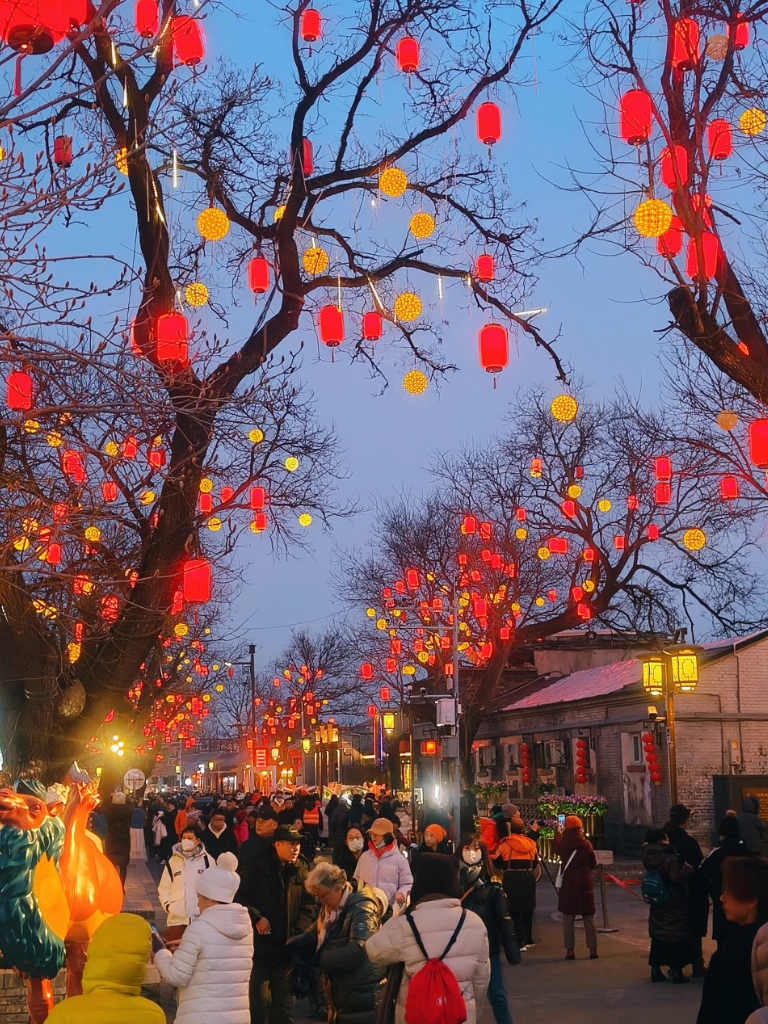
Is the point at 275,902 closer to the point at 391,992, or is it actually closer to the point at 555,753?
the point at 391,992

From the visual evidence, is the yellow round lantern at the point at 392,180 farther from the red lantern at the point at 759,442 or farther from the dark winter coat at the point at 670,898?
the dark winter coat at the point at 670,898

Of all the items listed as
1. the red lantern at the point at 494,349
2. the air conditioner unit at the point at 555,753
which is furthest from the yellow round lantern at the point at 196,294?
the air conditioner unit at the point at 555,753

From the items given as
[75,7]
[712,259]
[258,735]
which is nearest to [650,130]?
[712,259]

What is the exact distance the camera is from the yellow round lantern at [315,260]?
1323 centimetres

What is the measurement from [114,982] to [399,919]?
2.18 meters

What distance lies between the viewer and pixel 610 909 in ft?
64.7

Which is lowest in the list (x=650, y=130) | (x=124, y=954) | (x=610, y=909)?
(x=610, y=909)

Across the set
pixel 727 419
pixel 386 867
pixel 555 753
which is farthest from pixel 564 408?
pixel 555 753

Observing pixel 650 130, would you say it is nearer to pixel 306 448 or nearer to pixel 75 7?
pixel 75 7

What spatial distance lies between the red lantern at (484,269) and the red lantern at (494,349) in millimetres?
2028

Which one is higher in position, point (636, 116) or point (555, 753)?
point (636, 116)

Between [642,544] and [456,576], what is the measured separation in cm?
754

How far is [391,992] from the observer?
611cm

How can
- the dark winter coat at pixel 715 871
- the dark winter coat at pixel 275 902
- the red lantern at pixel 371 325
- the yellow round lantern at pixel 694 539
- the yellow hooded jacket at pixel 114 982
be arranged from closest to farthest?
the yellow hooded jacket at pixel 114 982
the dark winter coat at pixel 275 902
the dark winter coat at pixel 715 871
the red lantern at pixel 371 325
the yellow round lantern at pixel 694 539
